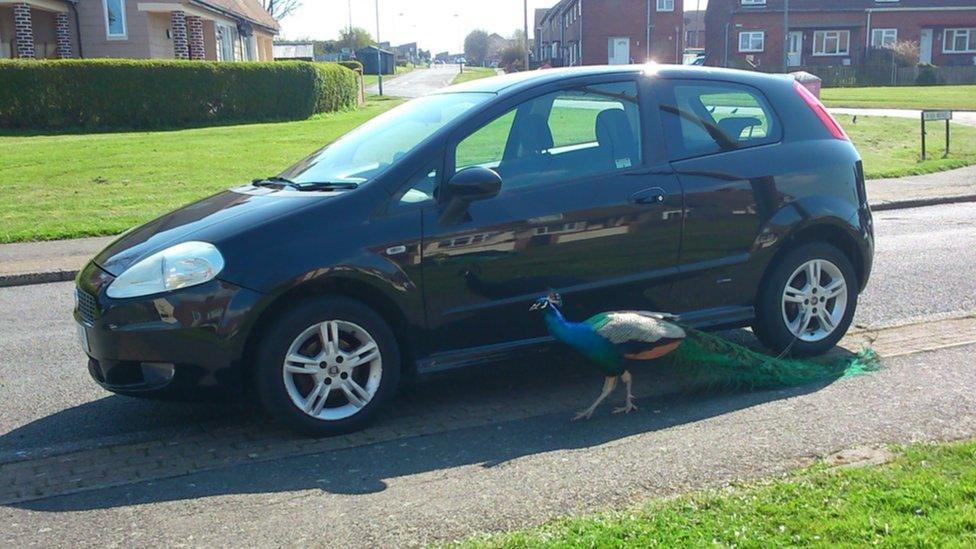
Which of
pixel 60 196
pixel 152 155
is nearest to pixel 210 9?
pixel 152 155

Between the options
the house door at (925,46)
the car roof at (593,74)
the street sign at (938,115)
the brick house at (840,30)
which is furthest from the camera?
the house door at (925,46)

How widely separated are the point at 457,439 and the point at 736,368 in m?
1.72

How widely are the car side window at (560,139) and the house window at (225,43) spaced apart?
3799cm

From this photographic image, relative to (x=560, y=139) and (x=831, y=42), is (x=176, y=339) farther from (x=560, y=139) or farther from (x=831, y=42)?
(x=831, y=42)

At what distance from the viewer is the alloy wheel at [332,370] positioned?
505 centimetres

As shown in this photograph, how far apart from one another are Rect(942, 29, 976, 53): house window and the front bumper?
73013 mm

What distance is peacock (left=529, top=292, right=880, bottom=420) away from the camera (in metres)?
5.19

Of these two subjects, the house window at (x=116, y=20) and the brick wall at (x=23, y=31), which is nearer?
the brick wall at (x=23, y=31)

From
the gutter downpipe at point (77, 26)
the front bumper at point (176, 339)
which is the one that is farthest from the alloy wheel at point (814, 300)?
the gutter downpipe at point (77, 26)

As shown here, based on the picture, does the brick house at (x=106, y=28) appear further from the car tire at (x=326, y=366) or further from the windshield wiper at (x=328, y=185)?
the car tire at (x=326, y=366)

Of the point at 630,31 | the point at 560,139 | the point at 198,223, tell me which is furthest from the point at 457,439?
the point at 630,31

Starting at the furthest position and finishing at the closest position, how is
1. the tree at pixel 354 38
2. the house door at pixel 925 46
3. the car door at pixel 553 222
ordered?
the tree at pixel 354 38
the house door at pixel 925 46
the car door at pixel 553 222

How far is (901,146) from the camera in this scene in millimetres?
23812

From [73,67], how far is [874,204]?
2054cm
